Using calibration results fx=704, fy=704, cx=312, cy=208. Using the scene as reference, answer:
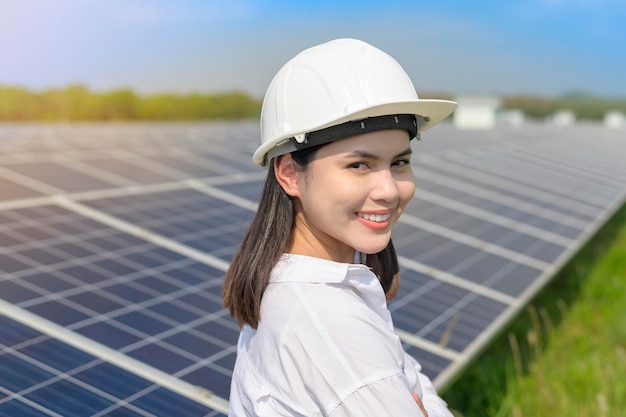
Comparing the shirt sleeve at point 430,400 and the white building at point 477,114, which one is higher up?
the shirt sleeve at point 430,400

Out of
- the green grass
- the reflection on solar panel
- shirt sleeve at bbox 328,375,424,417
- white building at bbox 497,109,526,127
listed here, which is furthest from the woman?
white building at bbox 497,109,526,127

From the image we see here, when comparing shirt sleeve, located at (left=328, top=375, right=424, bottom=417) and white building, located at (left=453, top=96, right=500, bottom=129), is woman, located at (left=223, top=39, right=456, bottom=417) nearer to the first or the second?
shirt sleeve, located at (left=328, top=375, right=424, bottom=417)

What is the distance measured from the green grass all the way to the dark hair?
338 centimetres

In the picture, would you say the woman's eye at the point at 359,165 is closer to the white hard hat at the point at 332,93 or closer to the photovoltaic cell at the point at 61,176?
the white hard hat at the point at 332,93

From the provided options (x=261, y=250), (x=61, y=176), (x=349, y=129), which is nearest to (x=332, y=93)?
(x=349, y=129)

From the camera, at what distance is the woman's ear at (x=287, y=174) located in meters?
2.43

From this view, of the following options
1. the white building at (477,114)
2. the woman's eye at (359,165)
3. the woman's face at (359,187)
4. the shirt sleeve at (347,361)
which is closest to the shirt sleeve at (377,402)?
the shirt sleeve at (347,361)

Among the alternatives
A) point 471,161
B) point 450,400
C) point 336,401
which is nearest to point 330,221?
point 336,401

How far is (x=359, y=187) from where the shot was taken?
2.29 metres

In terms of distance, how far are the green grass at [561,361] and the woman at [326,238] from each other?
3290 mm

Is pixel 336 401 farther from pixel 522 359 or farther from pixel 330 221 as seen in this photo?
pixel 522 359

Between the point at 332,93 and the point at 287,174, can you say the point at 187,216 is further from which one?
the point at 332,93

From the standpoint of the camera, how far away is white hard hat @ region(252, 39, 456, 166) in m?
2.29

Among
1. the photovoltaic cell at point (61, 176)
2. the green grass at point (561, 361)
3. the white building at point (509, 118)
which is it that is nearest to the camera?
the green grass at point (561, 361)
